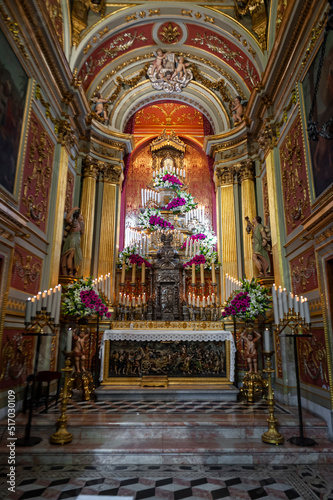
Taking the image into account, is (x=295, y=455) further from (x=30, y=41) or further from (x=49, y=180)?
(x=30, y=41)

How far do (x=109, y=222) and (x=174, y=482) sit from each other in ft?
26.0

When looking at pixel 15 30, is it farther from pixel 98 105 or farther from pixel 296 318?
pixel 296 318

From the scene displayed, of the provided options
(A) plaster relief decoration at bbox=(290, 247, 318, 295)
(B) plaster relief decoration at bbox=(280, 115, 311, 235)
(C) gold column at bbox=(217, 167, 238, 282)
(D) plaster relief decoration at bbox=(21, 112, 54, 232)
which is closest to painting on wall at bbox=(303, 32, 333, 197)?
(B) plaster relief decoration at bbox=(280, 115, 311, 235)

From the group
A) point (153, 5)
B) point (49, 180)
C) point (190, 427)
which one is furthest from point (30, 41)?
point (190, 427)

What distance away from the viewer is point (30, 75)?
680 cm

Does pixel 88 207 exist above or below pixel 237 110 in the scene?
below

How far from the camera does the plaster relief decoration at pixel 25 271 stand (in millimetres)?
6129

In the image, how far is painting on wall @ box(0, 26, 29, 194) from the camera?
563 centimetres

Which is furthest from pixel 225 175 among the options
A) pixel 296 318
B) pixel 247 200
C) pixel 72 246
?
pixel 296 318

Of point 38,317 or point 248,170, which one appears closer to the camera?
point 38,317

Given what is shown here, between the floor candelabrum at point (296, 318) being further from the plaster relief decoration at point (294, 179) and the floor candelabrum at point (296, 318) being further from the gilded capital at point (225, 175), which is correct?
the gilded capital at point (225, 175)

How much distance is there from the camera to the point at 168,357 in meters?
7.38

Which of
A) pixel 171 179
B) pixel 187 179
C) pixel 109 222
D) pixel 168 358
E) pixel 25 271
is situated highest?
pixel 187 179

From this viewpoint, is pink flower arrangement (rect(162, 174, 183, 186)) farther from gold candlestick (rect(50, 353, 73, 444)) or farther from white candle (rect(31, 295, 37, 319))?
gold candlestick (rect(50, 353, 73, 444))
